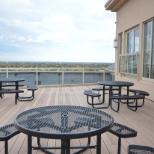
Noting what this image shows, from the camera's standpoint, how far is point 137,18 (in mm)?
7520

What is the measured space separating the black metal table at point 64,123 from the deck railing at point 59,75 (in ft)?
23.0

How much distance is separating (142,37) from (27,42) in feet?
37.7

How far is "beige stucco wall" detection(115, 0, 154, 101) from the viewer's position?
21.6 ft

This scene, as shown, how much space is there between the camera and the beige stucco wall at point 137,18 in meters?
6.58

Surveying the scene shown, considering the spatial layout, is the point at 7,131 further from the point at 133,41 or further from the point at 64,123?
the point at 133,41

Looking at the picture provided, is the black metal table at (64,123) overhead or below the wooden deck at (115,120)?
overhead

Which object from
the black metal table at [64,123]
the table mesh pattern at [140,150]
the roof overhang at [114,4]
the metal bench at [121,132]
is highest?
the roof overhang at [114,4]

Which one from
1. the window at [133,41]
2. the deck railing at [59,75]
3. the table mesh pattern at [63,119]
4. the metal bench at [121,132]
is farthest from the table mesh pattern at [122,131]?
the deck railing at [59,75]

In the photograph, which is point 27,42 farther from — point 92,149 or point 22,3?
point 92,149

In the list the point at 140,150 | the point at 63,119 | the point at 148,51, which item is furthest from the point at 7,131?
the point at 148,51

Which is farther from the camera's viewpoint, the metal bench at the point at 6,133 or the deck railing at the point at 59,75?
the deck railing at the point at 59,75

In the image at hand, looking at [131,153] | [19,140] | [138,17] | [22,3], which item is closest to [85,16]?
[22,3]

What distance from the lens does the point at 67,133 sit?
173 centimetres

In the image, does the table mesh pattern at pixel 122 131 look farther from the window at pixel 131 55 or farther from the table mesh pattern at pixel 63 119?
the window at pixel 131 55
